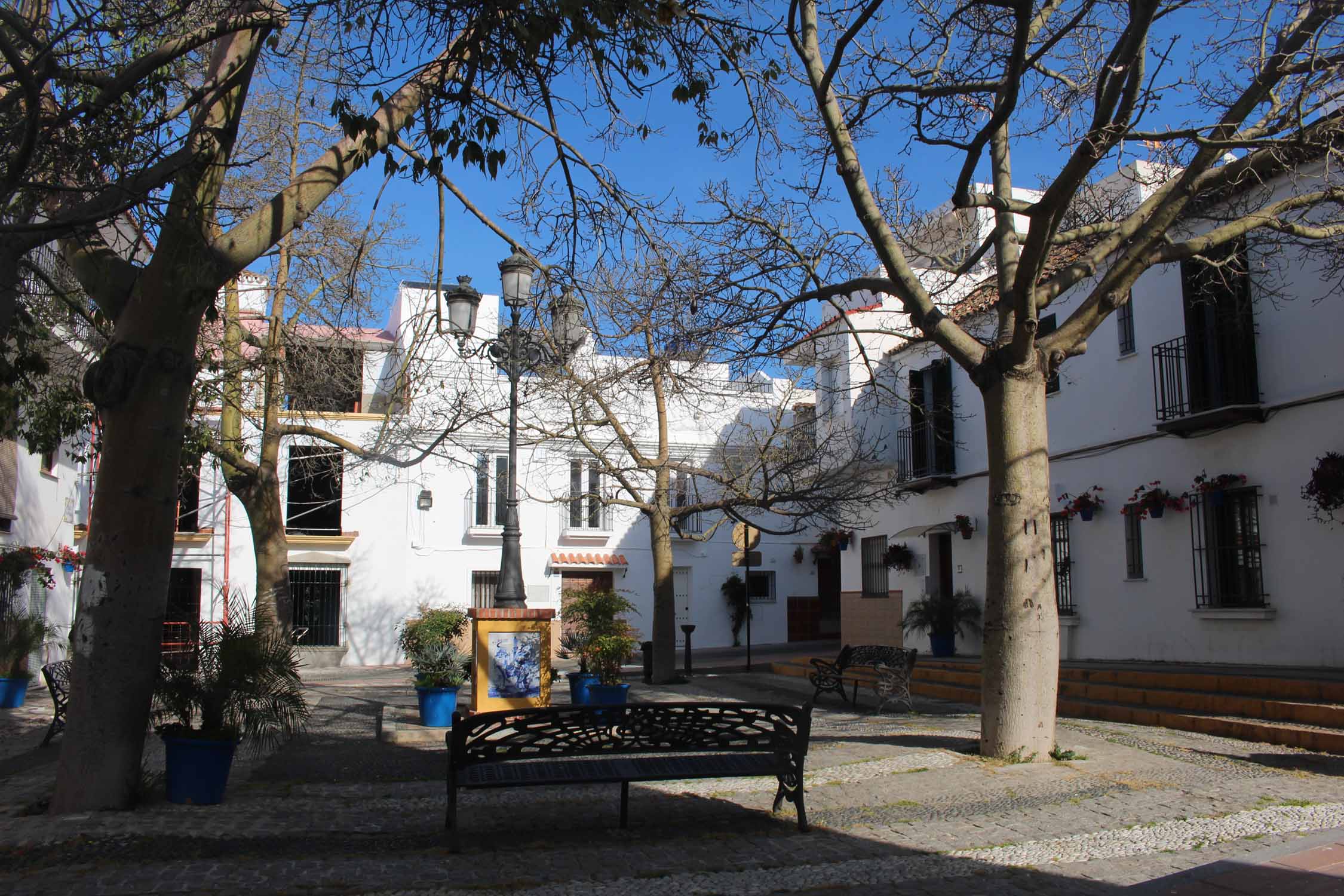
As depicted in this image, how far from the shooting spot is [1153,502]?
44.8ft

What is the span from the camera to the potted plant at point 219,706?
6613 mm

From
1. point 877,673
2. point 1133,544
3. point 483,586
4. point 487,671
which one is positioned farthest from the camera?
point 483,586

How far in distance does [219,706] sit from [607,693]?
6.18 meters

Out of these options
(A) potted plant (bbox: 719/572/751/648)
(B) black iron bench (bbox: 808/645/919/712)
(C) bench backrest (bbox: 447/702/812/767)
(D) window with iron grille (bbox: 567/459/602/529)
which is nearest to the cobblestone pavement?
(C) bench backrest (bbox: 447/702/812/767)

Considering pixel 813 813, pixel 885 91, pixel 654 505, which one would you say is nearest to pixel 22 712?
pixel 654 505

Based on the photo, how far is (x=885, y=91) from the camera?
8008mm

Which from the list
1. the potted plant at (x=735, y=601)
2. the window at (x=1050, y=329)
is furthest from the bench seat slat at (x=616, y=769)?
the potted plant at (x=735, y=601)

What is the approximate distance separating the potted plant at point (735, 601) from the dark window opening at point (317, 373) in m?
16.2

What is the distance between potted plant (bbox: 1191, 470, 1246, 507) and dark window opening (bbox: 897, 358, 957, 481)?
5316mm

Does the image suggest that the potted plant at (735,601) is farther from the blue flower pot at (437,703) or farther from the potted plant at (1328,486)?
the potted plant at (1328,486)

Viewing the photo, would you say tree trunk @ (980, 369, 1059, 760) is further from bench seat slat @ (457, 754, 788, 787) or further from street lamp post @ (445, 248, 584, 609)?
street lamp post @ (445, 248, 584, 609)

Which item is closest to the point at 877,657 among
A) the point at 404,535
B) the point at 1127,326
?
the point at 1127,326

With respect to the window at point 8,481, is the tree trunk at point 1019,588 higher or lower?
lower

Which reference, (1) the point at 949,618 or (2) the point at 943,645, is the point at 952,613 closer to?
(1) the point at 949,618
